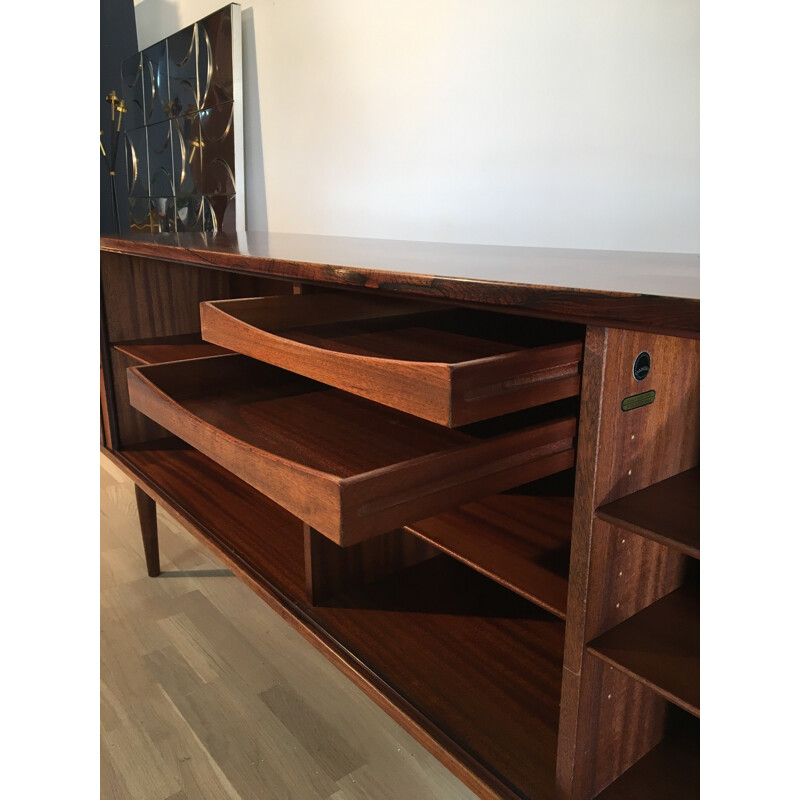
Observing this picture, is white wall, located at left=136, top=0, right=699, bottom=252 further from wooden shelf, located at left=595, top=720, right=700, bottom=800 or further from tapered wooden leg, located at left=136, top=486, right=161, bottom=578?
tapered wooden leg, located at left=136, top=486, right=161, bottom=578

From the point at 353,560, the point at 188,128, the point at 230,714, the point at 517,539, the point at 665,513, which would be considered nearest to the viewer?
the point at 665,513

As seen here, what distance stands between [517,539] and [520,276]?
1.00 ft

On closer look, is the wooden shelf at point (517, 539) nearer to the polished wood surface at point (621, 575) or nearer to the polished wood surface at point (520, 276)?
the polished wood surface at point (621, 575)

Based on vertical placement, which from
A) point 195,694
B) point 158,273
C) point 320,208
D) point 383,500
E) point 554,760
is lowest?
point 195,694

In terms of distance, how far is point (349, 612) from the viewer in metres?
0.82

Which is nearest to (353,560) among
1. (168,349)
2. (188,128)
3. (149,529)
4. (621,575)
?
(621,575)

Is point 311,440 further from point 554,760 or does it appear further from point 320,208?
point 320,208

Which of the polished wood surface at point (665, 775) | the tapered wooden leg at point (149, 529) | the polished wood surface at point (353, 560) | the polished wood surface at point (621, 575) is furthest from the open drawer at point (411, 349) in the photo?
the tapered wooden leg at point (149, 529)

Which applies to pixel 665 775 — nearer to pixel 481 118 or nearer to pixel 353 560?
pixel 353 560

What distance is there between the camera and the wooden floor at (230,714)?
2.85 ft

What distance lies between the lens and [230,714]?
987 mm

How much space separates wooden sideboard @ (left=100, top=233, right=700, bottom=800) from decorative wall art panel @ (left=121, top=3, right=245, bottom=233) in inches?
29.0
